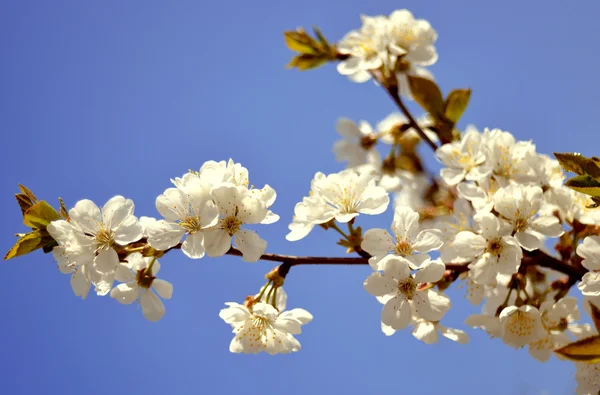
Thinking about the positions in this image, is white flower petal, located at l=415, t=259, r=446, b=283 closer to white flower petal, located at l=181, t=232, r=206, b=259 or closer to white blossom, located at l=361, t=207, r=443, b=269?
white blossom, located at l=361, t=207, r=443, b=269

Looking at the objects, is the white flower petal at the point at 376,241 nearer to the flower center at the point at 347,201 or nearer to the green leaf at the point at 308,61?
the flower center at the point at 347,201

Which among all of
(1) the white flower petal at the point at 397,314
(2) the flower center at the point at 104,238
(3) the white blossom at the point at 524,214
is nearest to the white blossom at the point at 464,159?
(3) the white blossom at the point at 524,214

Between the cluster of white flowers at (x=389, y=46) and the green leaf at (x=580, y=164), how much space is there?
3.59ft

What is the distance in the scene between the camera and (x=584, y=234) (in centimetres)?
201

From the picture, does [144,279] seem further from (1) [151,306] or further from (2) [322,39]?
(2) [322,39]

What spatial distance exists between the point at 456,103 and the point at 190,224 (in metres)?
1.23

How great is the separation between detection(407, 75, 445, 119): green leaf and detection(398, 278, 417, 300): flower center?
89 centimetres

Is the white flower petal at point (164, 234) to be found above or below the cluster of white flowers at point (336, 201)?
below

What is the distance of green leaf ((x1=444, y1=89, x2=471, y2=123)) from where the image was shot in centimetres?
225

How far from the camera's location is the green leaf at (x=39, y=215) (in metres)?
1.57

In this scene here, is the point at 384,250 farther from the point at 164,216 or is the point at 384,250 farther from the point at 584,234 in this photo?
the point at 584,234

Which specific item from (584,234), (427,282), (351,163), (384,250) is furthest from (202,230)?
(351,163)

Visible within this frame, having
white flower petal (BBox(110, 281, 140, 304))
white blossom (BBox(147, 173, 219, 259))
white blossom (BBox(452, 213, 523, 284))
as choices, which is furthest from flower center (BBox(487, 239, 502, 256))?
white flower petal (BBox(110, 281, 140, 304))

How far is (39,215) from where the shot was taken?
1592 millimetres
